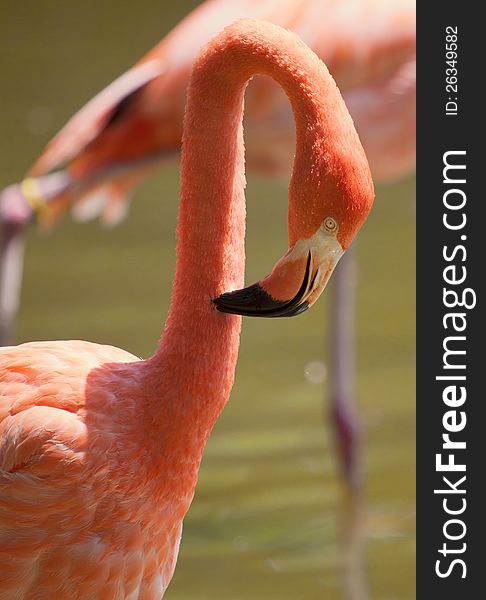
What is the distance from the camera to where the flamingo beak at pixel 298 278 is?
148 centimetres

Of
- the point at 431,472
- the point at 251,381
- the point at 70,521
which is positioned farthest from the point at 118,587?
the point at 251,381

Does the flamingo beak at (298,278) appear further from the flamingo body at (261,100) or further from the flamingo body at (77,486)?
the flamingo body at (261,100)

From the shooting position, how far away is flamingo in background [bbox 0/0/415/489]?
313cm

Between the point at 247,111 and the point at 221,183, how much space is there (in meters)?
1.54

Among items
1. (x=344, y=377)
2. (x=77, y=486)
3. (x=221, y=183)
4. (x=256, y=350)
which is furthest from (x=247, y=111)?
(x=77, y=486)

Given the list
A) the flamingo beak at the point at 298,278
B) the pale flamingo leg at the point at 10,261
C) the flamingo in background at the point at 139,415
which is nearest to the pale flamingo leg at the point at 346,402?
the pale flamingo leg at the point at 10,261

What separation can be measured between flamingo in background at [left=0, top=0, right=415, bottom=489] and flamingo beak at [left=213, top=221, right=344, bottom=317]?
1.66m

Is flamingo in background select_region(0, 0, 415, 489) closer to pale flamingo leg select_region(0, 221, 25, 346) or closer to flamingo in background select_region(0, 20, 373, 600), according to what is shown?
pale flamingo leg select_region(0, 221, 25, 346)

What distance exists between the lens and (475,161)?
2.87 m

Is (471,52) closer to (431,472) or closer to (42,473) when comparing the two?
(431,472)

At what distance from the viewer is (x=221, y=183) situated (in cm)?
165

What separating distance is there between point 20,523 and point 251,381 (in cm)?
249

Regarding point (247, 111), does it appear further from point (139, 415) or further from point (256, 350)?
point (139, 415)

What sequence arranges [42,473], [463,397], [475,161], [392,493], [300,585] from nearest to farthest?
1. [42,473]
2. [463,397]
3. [475,161]
4. [300,585]
5. [392,493]
